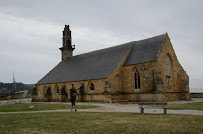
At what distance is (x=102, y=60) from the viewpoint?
39.2m

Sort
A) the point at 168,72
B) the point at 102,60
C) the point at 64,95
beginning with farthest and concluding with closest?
the point at 64,95 → the point at 102,60 → the point at 168,72

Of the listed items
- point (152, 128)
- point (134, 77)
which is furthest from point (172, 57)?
point (152, 128)

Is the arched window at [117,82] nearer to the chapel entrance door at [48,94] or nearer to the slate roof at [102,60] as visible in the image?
the slate roof at [102,60]

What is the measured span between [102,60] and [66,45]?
58.9ft

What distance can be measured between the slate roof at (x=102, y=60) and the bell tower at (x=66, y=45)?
14.3 ft

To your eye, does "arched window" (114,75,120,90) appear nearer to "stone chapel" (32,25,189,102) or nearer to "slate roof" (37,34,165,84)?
"stone chapel" (32,25,189,102)

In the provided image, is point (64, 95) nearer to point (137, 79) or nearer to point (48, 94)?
point (48, 94)

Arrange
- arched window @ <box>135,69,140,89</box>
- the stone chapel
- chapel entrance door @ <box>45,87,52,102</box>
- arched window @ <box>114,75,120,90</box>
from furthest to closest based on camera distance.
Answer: chapel entrance door @ <box>45,87,52,102</box> → arched window @ <box>114,75,120,90</box> → arched window @ <box>135,69,140,89</box> → the stone chapel

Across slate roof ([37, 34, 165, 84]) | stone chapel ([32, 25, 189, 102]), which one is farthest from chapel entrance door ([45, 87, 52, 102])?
stone chapel ([32, 25, 189, 102])

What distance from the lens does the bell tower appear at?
53938 mm

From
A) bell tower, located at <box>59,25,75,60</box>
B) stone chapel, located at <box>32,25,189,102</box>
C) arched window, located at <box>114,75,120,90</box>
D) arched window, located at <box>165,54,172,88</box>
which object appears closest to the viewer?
stone chapel, located at <box>32,25,189,102</box>

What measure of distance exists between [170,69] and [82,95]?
15.0 meters

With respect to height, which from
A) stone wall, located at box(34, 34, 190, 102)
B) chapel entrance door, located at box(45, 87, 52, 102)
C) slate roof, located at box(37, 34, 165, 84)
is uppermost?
slate roof, located at box(37, 34, 165, 84)

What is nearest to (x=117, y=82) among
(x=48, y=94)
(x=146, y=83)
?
(x=146, y=83)
